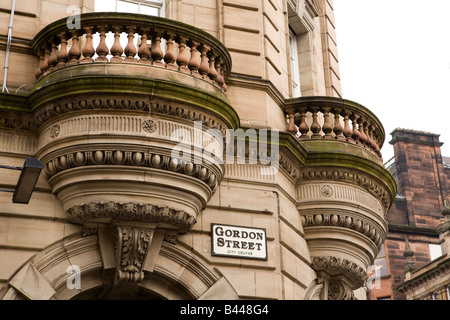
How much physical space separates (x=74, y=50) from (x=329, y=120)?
209 inches

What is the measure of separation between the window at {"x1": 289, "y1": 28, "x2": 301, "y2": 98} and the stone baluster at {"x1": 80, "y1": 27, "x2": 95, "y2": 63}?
18.9ft

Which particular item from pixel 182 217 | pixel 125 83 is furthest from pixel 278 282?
pixel 125 83

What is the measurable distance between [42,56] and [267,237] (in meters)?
4.69

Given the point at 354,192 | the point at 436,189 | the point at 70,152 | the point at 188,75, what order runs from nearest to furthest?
the point at 70,152 → the point at 188,75 → the point at 354,192 → the point at 436,189

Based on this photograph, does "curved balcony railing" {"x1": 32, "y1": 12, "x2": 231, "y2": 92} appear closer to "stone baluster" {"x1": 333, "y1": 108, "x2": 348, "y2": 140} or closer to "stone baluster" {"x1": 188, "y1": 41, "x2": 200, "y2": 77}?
"stone baluster" {"x1": 188, "y1": 41, "x2": 200, "y2": 77}

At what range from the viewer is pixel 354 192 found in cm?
1479

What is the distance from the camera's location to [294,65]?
18.2 meters

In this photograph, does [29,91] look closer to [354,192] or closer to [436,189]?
[354,192]

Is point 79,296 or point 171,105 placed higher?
point 171,105

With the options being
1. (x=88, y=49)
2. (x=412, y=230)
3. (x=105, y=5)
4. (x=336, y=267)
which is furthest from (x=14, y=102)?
(x=412, y=230)

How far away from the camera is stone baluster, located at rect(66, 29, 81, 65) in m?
12.8

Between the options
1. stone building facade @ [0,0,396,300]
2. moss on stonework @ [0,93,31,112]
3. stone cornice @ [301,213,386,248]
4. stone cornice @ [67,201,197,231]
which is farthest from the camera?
stone cornice @ [301,213,386,248]

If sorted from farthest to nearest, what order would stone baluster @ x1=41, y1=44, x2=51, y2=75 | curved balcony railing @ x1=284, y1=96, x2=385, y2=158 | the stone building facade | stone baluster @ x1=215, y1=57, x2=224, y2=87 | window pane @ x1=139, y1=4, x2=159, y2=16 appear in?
window pane @ x1=139, y1=4, x2=159, y2=16
curved balcony railing @ x1=284, y1=96, x2=385, y2=158
stone baluster @ x1=215, y1=57, x2=224, y2=87
stone baluster @ x1=41, y1=44, x2=51, y2=75
the stone building facade

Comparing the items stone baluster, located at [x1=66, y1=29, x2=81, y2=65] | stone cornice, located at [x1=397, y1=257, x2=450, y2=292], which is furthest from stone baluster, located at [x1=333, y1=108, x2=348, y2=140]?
stone cornice, located at [x1=397, y1=257, x2=450, y2=292]
